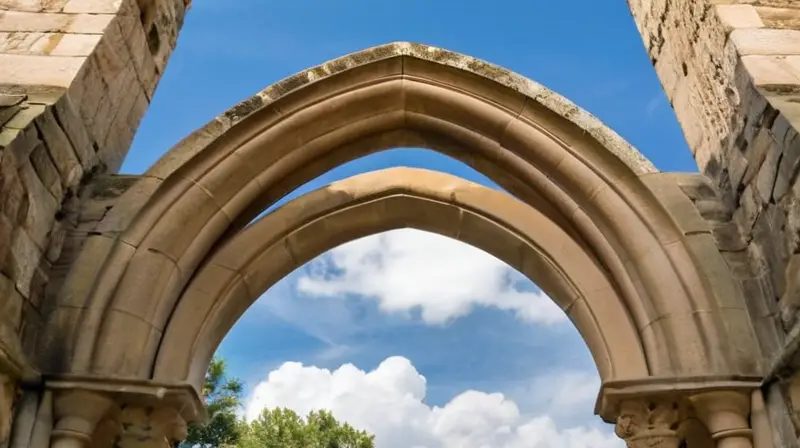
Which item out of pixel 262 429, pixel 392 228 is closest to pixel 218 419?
pixel 262 429

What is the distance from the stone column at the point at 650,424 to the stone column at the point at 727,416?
0.42 ft

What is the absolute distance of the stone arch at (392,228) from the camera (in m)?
3.51

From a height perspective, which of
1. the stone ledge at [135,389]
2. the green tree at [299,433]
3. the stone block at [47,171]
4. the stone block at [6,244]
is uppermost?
the green tree at [299,433]

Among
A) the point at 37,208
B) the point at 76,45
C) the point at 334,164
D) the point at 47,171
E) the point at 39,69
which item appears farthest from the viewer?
the point at 334,164

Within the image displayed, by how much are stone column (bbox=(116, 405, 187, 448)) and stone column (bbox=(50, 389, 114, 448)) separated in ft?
0.46

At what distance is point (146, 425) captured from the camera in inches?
131

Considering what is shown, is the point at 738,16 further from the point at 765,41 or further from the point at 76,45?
the point at 76,45

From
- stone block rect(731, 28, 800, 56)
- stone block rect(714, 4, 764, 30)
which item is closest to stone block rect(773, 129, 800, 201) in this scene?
stone block rect(731, 28, 800, 56)

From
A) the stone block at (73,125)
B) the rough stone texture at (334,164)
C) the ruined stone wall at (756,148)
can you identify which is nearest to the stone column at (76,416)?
the rough stone texture at (334,164)

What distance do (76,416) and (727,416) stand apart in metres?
2.86

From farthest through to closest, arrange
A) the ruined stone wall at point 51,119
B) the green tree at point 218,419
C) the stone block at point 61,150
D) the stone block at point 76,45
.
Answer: the green tree at point 218,419, the stone block at point 76,45, the stone block at point 61,150, the ruined stone wall at point 51,119

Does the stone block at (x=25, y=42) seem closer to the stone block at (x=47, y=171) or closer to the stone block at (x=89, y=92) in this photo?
the stone block at (x=89, y=92)

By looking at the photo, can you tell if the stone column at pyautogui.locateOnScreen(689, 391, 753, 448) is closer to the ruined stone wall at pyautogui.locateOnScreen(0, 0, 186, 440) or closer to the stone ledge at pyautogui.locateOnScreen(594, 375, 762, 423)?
the stone ledge at pyautogui.locateOnScreen(594, 375, 762, 423)

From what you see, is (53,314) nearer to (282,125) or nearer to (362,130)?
(282,125)
